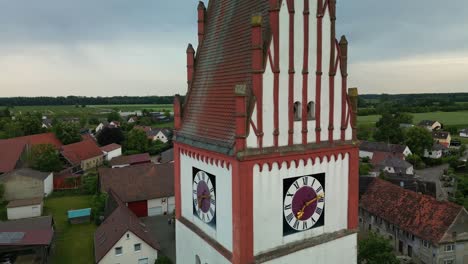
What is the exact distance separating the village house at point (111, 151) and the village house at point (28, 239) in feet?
164

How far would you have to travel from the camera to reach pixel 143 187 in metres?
52.7

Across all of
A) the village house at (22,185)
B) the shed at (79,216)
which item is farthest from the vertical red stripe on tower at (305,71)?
the village house at (22,185)

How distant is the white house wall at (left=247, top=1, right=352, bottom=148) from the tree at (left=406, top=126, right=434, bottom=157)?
10238 cm

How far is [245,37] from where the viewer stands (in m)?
11.1

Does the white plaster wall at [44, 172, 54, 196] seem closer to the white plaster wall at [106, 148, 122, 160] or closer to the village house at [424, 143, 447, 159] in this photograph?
the white plaster wall at [106, 148, 122, 160]

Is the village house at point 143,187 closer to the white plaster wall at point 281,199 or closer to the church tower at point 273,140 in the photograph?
the church tower at point 273,140

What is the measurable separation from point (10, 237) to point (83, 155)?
49235 mm

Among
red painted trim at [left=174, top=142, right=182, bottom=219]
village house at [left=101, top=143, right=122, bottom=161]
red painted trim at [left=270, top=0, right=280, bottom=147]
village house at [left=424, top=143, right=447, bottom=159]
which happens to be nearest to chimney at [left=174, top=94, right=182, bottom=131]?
red painted trim at [left=174, top=142, right=182, bottom=219]

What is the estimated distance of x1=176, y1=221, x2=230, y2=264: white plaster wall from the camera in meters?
11.6

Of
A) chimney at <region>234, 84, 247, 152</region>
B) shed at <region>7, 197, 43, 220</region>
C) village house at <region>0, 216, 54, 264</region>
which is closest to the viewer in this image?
chimney at <region>234, 84, 247, 152</region>

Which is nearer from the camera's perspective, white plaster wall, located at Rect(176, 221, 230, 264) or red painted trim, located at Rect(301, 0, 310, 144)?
red painted trim, located at Rect(301, 0, 310, 144)

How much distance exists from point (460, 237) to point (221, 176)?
36.8 meters

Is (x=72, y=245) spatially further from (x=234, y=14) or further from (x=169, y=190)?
(x=234, y=14)

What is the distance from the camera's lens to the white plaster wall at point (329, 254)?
1127cm
